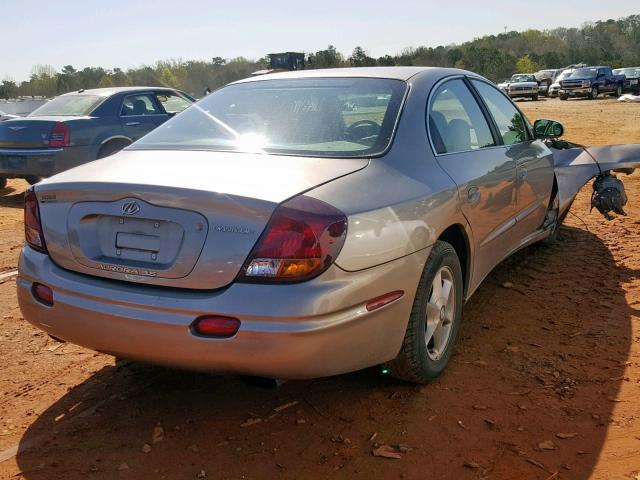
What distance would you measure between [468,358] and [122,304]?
1.91 m

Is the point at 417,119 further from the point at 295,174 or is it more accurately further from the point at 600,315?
the point at 600,315

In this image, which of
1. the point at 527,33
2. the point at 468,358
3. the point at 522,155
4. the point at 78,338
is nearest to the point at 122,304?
the point at 78,338

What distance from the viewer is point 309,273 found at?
2.37 m

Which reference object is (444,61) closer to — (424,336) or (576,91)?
(576,91)

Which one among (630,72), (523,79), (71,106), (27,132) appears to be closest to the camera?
(27,132)

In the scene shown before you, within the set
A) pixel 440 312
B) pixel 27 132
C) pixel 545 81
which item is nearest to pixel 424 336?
pixel 440 312

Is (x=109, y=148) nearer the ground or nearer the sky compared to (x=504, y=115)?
nearer the ground

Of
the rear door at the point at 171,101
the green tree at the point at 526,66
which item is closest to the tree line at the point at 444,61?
the green tree at the point at 526,66

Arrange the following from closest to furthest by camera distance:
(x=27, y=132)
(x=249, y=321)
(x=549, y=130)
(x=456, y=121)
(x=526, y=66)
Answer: (x=249, y=321)
(x=456, y=121)
(x=549, y=130)
(x=27, y=132)
(x=526, y=66)

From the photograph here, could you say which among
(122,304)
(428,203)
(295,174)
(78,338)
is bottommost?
(78,338)

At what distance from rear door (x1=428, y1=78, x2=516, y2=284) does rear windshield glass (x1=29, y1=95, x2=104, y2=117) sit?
6.96 m

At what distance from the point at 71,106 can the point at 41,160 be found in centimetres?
125

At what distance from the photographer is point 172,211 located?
8.02 feet

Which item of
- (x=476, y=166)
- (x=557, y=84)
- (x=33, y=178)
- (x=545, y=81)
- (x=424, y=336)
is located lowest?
(x=424, y=336)
